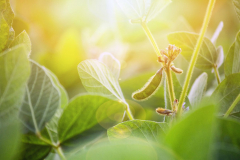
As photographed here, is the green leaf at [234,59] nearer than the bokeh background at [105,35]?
Yes

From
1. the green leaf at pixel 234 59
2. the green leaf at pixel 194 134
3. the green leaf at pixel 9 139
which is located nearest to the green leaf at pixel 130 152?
the green leaf at pixel 194 134

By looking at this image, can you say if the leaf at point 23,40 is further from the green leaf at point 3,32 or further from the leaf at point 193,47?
the leaf at point 193,47

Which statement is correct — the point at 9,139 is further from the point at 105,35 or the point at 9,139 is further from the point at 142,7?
the point at 105,35

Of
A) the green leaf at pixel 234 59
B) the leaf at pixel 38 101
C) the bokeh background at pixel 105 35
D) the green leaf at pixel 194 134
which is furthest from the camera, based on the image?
the bokeh background at pixel 105 35

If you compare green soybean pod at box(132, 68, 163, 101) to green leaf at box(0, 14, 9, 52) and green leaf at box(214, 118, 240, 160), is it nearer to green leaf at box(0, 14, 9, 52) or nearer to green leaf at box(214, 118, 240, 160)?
green leaf at box(214, 118, 240, 160)

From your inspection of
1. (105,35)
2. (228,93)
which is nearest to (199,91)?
(228,93)

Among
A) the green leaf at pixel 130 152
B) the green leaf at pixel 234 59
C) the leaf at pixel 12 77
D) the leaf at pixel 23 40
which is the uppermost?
the leaf at pixel 23 40
